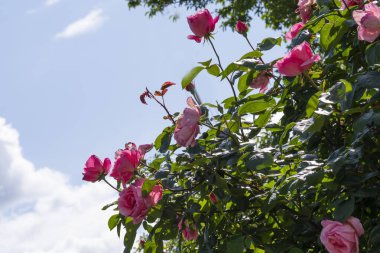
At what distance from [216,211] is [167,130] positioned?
319mm

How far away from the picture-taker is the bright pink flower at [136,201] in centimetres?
195

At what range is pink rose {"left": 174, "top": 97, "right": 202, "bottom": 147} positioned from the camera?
6.25ft

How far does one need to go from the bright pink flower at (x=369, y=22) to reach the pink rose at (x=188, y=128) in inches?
21.7

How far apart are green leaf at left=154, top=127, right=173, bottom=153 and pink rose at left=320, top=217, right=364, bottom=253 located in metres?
0.64

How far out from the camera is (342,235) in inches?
62.3

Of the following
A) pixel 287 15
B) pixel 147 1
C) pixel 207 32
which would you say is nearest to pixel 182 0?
pixel 147 1

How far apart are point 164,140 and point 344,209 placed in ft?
2.34

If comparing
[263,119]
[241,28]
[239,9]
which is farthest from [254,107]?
[239,9]

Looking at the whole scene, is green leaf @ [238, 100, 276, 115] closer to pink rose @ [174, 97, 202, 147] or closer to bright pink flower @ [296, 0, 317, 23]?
pink rose @ [174, 97, 202, 147]

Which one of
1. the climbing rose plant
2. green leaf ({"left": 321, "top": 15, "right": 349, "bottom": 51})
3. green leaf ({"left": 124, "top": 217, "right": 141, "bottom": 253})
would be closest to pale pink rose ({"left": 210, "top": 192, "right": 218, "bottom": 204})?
the climbing rose plant

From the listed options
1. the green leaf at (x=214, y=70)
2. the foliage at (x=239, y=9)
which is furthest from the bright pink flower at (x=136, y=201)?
the foliage at (x=239, y=9)

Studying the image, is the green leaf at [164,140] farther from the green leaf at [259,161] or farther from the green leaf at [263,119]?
the green leaf at [259,161]

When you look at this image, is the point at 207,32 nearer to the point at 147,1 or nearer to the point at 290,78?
the point at 290,78

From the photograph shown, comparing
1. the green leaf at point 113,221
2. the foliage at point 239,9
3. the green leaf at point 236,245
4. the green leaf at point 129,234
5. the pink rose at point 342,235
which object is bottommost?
the pink rose at point 342,235
